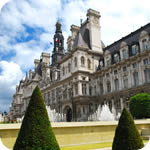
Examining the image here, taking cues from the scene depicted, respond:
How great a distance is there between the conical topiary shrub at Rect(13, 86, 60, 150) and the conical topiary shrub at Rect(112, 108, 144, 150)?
2.84 metres

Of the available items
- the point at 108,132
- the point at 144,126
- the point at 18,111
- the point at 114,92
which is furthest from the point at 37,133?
the point at 18,111

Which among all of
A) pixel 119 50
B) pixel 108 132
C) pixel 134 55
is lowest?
pixel 108 132

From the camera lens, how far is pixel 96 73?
42156 mm

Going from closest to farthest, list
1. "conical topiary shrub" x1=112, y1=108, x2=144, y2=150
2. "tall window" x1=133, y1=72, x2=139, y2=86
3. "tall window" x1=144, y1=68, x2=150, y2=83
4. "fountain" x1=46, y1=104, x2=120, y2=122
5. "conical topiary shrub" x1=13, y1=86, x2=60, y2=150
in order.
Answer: "conical topiary shrub" x1=13, y1=86, x2=60, y2=150 < "conical topiary shrub" x1=112, y1=108, x2=144, y2=150 < "tall window" x1=144, y1=68, x2=150, y2=83 < "fountain" x1=46, y1=104, x2=120, y2=122 < "tall window" x1=133, y1=72, x2=139, y2=86

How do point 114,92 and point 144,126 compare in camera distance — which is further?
point 114,92

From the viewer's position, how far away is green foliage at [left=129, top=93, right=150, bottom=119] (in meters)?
23.8

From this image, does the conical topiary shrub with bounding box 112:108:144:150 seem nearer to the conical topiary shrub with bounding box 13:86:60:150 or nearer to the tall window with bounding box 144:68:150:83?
the conical topiary shrub with bounding box 13:86:60:150

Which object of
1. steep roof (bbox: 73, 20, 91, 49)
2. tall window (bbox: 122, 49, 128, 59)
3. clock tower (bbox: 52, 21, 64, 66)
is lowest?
tall window (bbox: 122, 49, 128, 59)

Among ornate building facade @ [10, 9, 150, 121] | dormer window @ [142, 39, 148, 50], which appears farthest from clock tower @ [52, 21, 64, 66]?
dormer window @ [142, 39, 148, 50]

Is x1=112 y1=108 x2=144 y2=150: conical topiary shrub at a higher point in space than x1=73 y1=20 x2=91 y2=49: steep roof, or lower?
lower

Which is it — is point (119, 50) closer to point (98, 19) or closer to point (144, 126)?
point (98, 19)

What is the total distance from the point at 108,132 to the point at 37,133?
26.6 feet

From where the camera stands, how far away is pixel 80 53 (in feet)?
140

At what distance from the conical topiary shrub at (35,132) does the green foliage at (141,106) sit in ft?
60.9
